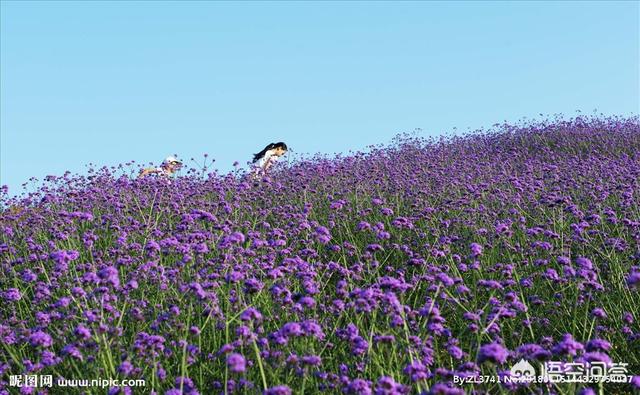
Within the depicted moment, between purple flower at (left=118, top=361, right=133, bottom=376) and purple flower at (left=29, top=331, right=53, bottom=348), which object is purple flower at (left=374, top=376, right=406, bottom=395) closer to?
purple flower at (left=118, top=361, right=133, bottom=376)

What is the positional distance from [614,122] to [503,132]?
106 inches

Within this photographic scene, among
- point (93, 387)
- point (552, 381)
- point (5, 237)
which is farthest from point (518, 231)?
point (5, 237)

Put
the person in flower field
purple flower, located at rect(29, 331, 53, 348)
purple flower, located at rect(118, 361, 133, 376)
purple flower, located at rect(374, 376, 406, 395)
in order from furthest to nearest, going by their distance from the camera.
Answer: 1. the person in flower field
2. purple flower, located at rect(29, 331, 53, 348)
3. purple flower, located at rect(118, 361, 133, 376)
4. purple flower, located at rect(374, 376, 406, 395)

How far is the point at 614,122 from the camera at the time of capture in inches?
626

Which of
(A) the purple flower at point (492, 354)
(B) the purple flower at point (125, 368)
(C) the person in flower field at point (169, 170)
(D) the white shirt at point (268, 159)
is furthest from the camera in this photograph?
(D) the white shirt at point (268, 159)

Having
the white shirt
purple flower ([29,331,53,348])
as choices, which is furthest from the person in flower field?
purple flower ([29,331,53,348])

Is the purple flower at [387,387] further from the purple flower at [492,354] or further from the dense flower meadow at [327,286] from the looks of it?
the purple flower at [492,354]

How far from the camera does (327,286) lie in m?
5.55

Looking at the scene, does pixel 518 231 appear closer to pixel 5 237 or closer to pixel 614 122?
pixel 5 237

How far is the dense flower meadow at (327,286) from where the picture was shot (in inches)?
129

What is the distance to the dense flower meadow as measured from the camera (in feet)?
10.8

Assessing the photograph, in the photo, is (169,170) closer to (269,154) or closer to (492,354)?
(269,154)

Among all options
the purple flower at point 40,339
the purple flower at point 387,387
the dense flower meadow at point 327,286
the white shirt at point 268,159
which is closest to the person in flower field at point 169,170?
the dense flower meadow at point 327,286

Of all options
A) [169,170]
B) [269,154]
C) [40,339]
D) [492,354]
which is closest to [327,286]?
[40,339]
